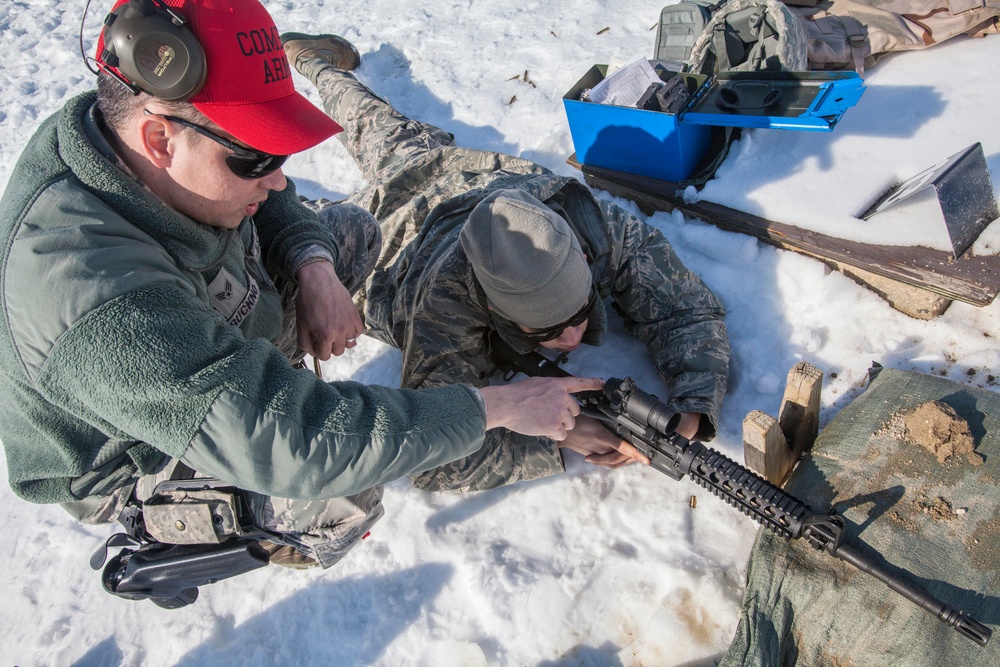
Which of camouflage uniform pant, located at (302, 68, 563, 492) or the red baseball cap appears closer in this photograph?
the red baseball cap

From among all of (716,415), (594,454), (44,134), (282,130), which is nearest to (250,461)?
(282,130)

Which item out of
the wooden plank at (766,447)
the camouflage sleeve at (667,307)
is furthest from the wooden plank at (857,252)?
the wooden plank at (766,447)

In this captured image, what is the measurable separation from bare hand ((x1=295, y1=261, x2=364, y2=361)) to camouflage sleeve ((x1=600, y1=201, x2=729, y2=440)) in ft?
3.76

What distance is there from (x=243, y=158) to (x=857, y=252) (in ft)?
8.29

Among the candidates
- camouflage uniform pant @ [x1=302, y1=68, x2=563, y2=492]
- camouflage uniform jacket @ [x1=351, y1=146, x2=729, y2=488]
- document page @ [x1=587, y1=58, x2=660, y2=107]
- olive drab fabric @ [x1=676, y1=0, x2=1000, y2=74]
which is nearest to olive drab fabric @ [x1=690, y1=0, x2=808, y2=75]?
olive drab fabric @ [x1=676, y1=0, x2=1000, y2=74]

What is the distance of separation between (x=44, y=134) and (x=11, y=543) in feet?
7.32

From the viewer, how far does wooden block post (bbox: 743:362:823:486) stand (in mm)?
2189

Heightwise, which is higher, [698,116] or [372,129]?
[698,116]

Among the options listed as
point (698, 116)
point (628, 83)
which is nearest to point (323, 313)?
point (628, 83)

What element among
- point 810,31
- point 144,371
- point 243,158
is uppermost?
point 243,158

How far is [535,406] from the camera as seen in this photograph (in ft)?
7.31

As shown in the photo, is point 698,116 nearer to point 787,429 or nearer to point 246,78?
point 787,429

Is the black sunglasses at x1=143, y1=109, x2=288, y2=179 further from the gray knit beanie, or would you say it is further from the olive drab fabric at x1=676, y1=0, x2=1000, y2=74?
the olive drab fabric at x1=676, y1=0, x2=1000, y2=74

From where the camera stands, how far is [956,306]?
2.85 meters
